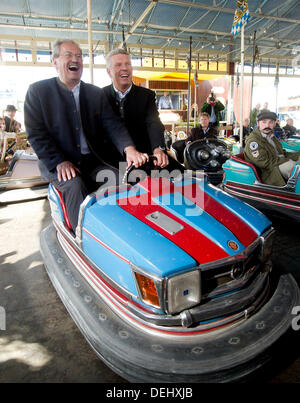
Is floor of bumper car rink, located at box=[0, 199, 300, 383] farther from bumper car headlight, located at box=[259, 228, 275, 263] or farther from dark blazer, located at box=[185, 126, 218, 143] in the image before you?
dark blazer, located at box=[185, 126, 218, 143]

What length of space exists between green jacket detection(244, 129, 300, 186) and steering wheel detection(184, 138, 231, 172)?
0.36 m

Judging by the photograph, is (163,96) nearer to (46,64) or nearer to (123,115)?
(46,64)

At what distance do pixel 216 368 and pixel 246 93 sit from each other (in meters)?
22.8

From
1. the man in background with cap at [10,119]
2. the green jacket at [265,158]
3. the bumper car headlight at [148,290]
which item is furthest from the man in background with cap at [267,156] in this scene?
the man in background with cap at [10,119]

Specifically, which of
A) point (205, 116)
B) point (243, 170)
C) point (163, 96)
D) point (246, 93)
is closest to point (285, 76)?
point (246, 93)

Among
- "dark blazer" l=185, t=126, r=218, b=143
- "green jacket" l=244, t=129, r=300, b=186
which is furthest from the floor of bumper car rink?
"dark blazer" l=185, t=126, r=218, b=143

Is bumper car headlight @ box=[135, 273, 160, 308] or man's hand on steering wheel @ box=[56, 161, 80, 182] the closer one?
bumper car headlight @ box=[135, 273, 160, 308]

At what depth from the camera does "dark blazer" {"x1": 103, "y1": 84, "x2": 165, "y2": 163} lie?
93.9 inches

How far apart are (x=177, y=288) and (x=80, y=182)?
90 cm

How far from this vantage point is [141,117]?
8.07ft

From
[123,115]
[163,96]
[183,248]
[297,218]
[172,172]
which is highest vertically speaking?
[163,96]

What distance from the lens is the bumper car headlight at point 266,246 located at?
138 cm

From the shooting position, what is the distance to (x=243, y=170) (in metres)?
3.35

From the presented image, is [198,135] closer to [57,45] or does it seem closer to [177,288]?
[57,45]
